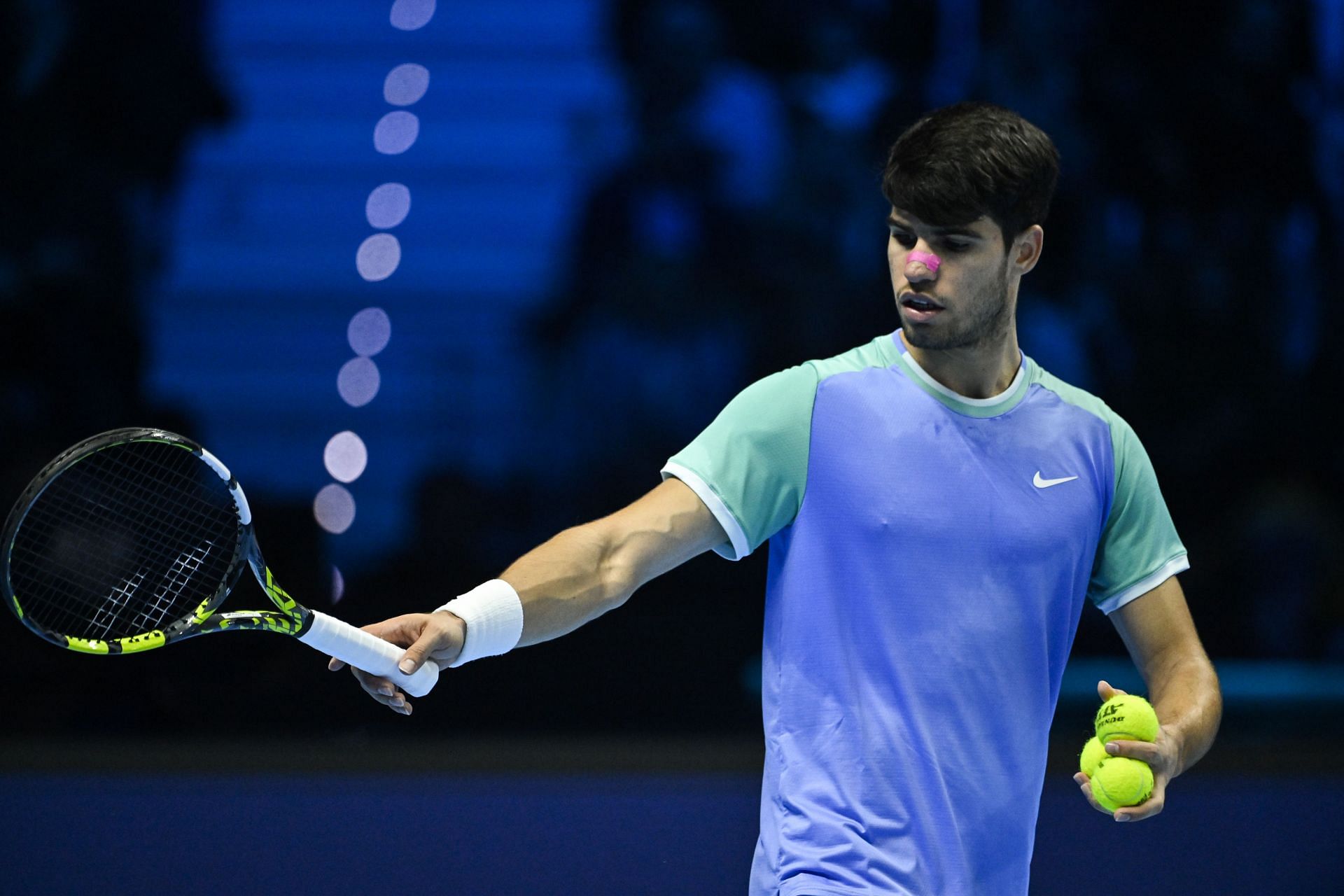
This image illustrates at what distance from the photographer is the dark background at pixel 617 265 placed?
4.71 metres

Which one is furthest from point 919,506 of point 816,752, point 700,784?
point 700,784

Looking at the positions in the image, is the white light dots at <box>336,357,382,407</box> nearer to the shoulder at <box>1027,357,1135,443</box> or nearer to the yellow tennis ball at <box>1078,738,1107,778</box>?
the shoulder at <box>1027,357,1135,443</box>

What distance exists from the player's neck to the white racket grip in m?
0.82

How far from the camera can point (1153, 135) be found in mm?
4957

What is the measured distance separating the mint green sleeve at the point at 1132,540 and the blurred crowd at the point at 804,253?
262cm

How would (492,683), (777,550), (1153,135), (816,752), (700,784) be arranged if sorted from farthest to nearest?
(1153,135) < (492,683) < (700,784) < (777,550) < (816,752)

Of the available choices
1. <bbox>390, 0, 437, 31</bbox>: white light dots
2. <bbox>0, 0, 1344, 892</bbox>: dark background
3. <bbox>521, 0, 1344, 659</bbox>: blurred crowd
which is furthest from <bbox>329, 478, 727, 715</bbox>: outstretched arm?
<bbox>390, 0, 437, 31</bbox>: white light dots

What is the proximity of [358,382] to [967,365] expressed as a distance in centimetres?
315

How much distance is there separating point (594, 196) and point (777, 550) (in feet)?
9.85

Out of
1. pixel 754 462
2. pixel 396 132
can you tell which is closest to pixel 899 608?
pixel 754 462

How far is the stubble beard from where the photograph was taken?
2.00m

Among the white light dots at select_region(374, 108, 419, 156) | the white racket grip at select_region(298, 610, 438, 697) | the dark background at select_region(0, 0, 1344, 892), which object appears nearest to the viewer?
the white racket grip at select_region(298, 610, 438, 697)

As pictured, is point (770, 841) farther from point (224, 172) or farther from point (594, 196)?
point (224, 172)

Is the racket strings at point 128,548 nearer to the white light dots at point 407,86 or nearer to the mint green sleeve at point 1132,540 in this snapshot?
the mint green sleeve at point 1132,540
